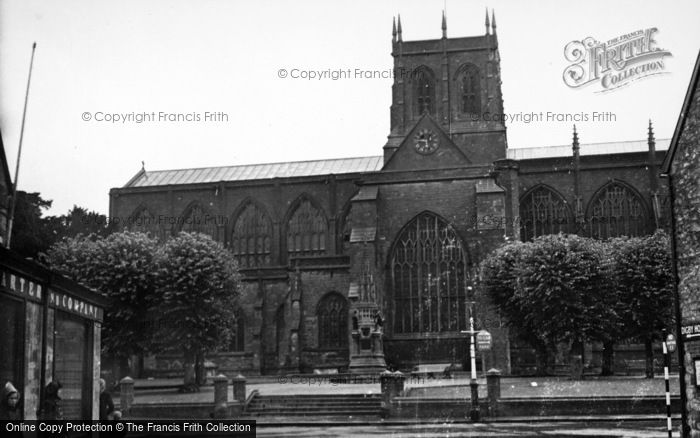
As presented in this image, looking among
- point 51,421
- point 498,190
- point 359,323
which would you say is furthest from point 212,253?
point 51,421

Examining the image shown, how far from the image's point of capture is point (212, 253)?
150 feet

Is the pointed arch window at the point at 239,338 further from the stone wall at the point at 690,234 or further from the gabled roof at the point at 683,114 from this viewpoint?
the stone wall at the point at 690,234

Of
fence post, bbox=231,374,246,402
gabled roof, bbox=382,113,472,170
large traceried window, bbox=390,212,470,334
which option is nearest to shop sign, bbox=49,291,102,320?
fence post, bbox=231,374,246,402

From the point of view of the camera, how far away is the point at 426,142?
5559cm

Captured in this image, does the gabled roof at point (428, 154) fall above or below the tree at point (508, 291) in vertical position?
above

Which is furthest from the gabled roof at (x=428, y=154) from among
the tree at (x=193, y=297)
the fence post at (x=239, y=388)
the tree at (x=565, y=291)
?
the fence post at (x=239, y=388)

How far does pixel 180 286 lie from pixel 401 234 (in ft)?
49.3

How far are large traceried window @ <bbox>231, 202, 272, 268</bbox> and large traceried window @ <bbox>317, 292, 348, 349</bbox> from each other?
9799 millimetres

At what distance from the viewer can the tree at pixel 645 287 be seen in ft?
148

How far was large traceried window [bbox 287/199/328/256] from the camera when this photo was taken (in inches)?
2544

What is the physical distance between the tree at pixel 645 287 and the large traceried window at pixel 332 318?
→ 54.5ft

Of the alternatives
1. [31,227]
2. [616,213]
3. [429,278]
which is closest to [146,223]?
[31,227]

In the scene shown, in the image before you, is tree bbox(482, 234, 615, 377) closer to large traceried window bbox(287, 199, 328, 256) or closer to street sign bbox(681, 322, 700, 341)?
large traceried window bbox(287, 199, 328, 256)

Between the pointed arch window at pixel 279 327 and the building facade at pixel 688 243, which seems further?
the pointed arch window at pixel 279 327
